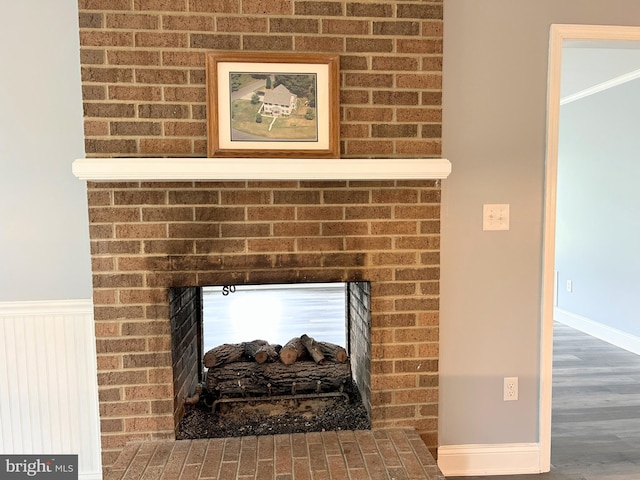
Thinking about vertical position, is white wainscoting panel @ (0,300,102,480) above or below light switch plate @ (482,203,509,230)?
below

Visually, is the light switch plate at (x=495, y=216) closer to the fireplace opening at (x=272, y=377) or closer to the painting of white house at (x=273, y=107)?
the fireplace opening at (x=272, y=377)

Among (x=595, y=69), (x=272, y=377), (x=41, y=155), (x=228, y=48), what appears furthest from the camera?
(x=595, y=69)

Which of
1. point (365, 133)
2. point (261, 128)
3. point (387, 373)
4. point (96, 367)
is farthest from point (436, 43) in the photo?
point (96, 367)

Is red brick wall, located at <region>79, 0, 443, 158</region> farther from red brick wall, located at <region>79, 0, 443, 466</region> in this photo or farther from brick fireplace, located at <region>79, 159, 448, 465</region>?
brick fireplace, located at <region>79, 159, 448, 465</region>

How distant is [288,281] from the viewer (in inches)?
72.7

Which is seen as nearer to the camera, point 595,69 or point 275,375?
point 275,375

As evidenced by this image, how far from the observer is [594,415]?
261 centimetres

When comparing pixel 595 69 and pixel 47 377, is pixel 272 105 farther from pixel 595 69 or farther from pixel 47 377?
pixel 595 69

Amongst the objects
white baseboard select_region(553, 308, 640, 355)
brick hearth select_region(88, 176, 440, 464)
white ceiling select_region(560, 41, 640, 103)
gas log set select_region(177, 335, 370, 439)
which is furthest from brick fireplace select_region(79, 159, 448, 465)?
white baseboard select_region(553, 308, 640, 355)

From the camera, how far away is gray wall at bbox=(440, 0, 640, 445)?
6.37ft

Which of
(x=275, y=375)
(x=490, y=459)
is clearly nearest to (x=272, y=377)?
(x=275, y=375)

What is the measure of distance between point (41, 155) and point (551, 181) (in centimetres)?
231

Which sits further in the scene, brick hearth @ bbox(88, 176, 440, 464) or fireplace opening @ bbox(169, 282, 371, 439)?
fireplace opening @ bbox(169, 282, 371, 439)

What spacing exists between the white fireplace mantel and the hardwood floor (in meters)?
1.52
